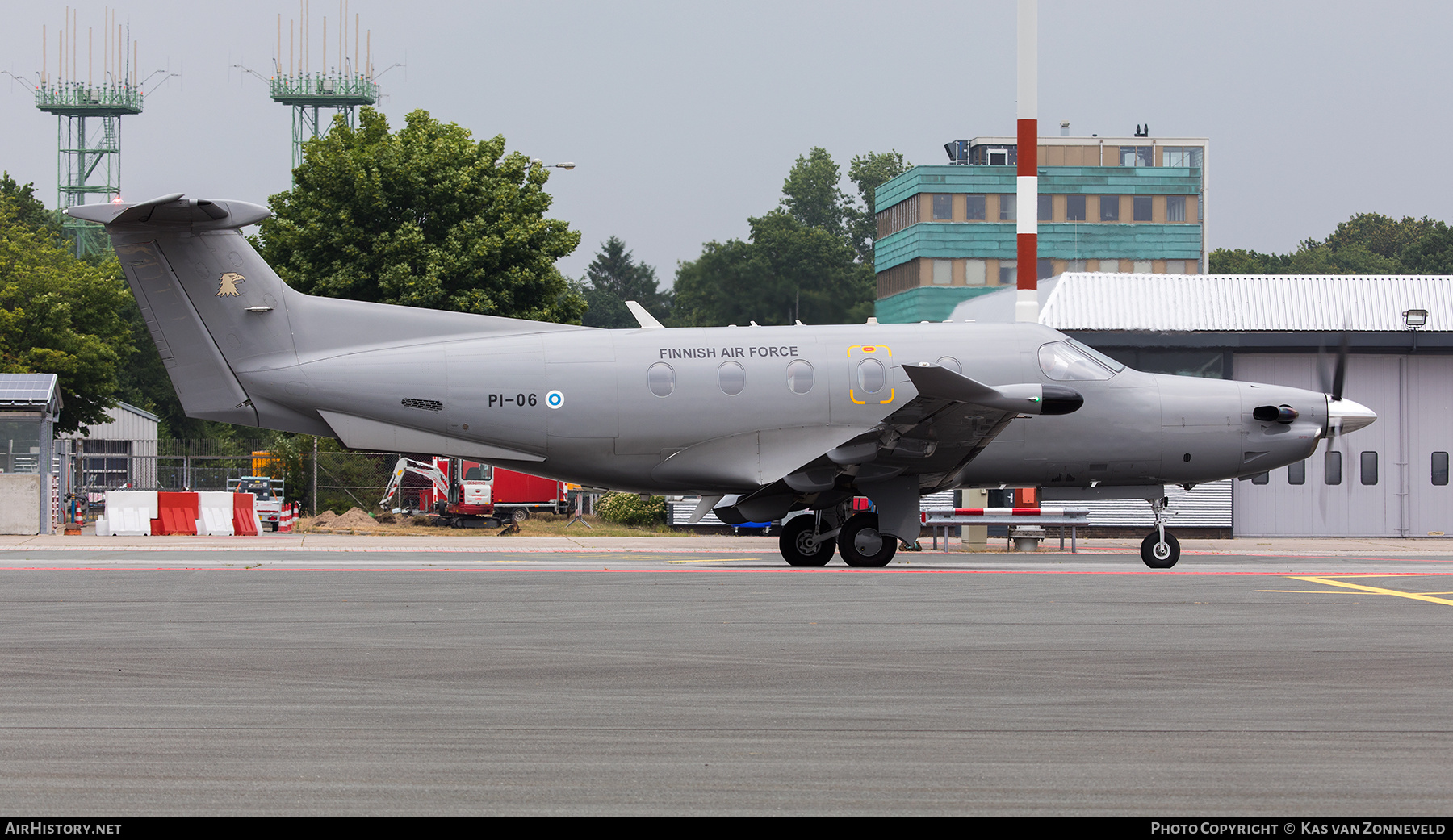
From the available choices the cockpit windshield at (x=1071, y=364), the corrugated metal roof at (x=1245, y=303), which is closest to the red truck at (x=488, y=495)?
the corrugated metal roof at (x=1245, y=303)

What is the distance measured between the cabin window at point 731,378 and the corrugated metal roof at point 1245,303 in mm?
14598

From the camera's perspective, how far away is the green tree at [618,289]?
406 ft

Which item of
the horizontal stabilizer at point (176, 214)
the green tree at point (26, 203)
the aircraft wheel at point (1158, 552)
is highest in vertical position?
the green tree at point (26, 203)

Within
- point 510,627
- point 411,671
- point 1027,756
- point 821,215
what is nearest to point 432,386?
point 510,627

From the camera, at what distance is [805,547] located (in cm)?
1864

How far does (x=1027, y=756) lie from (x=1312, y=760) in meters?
1.31

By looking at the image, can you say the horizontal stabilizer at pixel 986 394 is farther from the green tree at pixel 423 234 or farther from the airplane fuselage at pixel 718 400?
the green tree at pixel 423 234

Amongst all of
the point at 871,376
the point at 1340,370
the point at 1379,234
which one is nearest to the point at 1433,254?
the point at 1379,234

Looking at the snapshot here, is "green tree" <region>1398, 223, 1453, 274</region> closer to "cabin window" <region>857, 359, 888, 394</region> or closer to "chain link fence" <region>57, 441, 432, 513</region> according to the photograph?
"chain link fence" <region>57, 441, 432, 513</region>

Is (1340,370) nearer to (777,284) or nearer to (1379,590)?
(1379,590)

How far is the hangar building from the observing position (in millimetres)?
31500

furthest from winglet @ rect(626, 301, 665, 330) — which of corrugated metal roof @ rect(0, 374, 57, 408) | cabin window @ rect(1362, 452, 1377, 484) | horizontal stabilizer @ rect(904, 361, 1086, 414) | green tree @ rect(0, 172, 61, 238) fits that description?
green tree @ rect(0, 172, 61, 238)

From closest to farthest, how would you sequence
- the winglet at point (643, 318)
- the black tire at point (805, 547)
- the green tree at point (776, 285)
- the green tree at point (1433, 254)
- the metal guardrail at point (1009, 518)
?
1. the black tire at point (805, 547)
2. the winglet at point (643, 318)
3. the metal guardrail at point (1009, 518)
4. the green tree at point (776, 285)
5. the green tree at point (1433, 254)

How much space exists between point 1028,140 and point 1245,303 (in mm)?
7193
